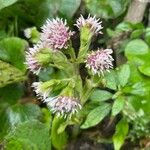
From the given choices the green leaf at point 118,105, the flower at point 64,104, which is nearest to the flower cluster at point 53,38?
the flower at point 64,104

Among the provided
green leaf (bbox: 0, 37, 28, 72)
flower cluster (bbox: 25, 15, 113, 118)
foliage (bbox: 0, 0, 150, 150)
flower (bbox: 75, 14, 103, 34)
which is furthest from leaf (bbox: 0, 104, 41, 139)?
flower (bbox: 75, 14, 103, 34)

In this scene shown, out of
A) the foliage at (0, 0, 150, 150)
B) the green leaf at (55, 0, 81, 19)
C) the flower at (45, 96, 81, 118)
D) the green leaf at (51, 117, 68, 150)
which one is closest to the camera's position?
the flower at (45, 96, 81, 118)

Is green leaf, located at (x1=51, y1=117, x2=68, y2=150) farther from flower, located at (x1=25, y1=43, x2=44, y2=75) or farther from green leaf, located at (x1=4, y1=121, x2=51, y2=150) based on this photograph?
flower, located at (x1=25, y1=43, x2=44, y2=75)

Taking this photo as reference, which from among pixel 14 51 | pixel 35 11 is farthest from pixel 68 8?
pixel 14 51

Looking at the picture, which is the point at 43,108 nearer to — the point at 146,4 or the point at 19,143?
the point at 19,143

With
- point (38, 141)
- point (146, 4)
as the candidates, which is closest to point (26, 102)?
point (38, 141)

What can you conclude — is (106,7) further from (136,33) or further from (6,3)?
(6,3)

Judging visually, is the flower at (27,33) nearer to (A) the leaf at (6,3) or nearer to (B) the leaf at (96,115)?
(A) the leaf at (6,3)
